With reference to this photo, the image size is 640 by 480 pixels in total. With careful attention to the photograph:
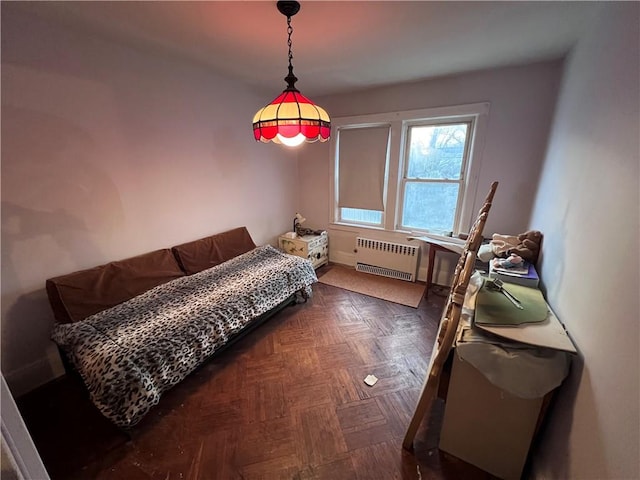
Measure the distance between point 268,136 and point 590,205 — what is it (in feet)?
5.67

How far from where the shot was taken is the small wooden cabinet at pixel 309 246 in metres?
3.56

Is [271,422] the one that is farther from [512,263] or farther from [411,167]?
[411,167]

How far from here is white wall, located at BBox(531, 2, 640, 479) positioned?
870 millimetres

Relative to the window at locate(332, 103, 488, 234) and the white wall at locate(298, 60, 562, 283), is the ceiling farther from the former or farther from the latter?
the window at locate(332, 103, 488, 234)

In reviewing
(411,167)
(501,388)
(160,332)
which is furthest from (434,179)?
(160,332)

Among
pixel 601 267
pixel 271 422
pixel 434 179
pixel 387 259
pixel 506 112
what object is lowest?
pixel 271 422

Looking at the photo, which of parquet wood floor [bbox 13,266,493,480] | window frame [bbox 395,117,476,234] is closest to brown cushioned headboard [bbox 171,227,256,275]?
parquet wood floor [bbox 13,266,493,480]

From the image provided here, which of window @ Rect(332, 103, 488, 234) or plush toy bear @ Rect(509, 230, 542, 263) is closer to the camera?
plush toy bear @ Rect(509, 230, 542, 263)

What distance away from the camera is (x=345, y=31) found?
182 cm

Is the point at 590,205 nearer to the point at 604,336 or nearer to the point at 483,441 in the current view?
the point at 604,336

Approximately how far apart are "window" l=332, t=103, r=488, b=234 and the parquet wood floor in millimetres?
1600

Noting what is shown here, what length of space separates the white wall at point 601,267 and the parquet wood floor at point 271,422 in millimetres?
644

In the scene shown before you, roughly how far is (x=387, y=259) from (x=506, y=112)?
6.59 feet

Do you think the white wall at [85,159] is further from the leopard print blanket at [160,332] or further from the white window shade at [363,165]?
the white window shade at [363,165]
